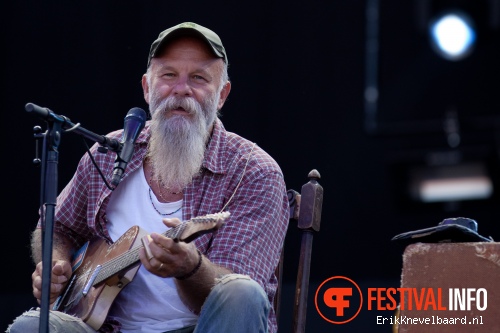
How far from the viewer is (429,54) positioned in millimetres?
5355

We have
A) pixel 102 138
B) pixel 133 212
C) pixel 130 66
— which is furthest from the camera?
pixel 130 66

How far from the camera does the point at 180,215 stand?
322cm

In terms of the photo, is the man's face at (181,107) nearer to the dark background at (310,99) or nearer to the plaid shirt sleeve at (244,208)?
the plaid shirt sleeve at (244,208)

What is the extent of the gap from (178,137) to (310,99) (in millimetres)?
2188

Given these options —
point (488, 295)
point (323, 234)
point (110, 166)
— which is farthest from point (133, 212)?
point (323, 234)

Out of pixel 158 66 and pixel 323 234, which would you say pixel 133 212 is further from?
pixel 323 234

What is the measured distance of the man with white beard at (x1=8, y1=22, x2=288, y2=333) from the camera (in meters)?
2.79

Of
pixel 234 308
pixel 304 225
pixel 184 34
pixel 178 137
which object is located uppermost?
pixel 184 34

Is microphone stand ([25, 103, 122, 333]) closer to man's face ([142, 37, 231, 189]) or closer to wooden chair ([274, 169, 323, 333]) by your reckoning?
man's face ([142, 37, 231, 189])

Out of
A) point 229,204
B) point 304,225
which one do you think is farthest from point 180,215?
point 304,225

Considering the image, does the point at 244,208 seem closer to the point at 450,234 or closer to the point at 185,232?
the point at 185,232

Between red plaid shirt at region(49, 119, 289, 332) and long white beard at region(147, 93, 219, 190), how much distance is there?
0.05 meters

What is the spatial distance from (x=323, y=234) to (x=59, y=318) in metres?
2.53

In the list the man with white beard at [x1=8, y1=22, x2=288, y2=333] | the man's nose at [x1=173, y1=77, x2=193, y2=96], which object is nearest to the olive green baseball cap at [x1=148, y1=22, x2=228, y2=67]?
the man with white beard at [x1=8, y1=22, x2=288, y2=333]
